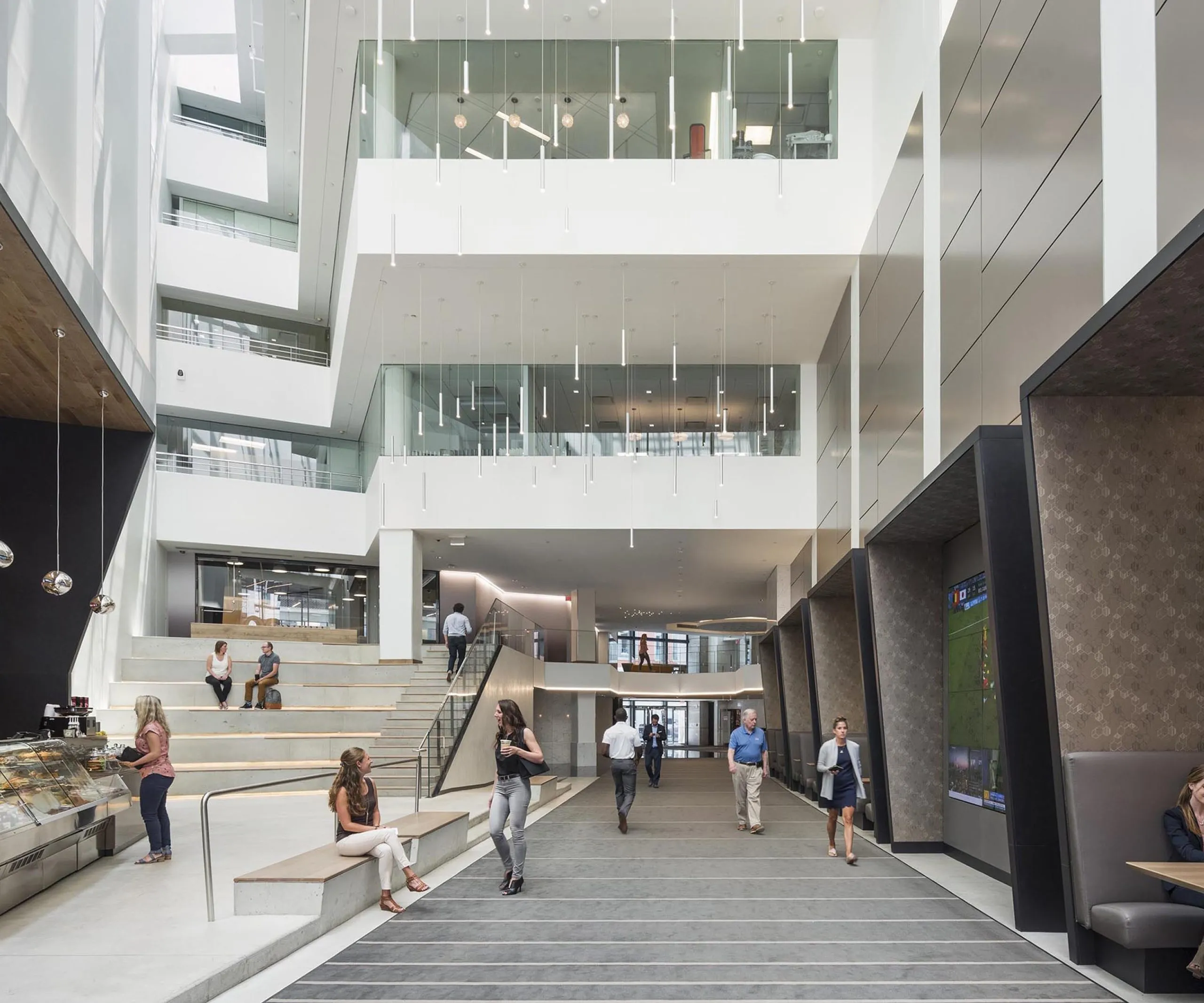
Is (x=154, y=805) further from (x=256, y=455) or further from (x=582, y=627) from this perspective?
(x=582, y=627)

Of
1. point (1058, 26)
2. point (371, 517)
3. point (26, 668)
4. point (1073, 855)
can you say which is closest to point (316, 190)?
point (371, 517)

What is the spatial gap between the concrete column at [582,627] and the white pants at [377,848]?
22.7 m

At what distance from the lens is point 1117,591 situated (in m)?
6.51

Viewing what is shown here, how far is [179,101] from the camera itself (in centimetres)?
3250

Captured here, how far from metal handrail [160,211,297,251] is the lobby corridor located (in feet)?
83.9

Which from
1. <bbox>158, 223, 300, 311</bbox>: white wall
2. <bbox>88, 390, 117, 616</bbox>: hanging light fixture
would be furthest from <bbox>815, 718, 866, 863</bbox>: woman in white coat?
<bbox>158, 223, 300, 311</bbox>: white wall

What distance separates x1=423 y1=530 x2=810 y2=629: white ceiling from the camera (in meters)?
24.5

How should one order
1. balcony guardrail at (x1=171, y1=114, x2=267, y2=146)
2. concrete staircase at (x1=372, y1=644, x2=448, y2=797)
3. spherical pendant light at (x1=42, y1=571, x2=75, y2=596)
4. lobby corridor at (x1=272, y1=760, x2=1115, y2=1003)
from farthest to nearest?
1. balcony guardrail at (x1=171, y1=114, x2=267, y2=146)
2. concrete staircase at (x1=372, y1=644, x2=448, y2=797)
3. spherical pendant light at (x1=42, y1=571, x2=75, y2=596)
4. lobby corridor at (x1=272, y1=760, x2=1115, y2=1003)

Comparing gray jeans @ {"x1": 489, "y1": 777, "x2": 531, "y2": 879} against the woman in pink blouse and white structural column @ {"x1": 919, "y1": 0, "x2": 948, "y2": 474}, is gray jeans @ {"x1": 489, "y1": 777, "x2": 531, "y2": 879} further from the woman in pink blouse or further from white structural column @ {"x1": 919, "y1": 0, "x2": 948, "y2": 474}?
white structural column @ {"x1": 919, "y1": 0, "x2": 948, "y2": 474}

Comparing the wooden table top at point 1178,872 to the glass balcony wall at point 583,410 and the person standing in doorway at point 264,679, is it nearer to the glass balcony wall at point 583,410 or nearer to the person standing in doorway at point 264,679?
the person standing in doorway at point 264,679

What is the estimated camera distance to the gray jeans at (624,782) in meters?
13.4

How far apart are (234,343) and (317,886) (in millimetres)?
25882

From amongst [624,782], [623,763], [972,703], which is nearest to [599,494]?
[623,763]

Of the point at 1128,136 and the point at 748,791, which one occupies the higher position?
the point at 1128,136
